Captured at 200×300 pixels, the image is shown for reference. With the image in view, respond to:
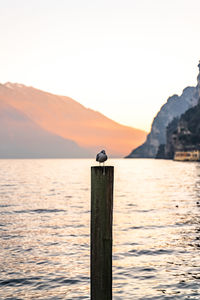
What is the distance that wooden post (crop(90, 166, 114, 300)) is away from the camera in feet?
27.3

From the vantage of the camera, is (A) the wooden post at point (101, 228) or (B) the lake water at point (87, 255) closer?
(A) the wooden post at point (101, 228)

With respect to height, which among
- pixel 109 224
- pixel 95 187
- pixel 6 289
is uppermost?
pixel 95 187

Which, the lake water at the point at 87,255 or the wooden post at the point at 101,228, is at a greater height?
the wooden post at the point at 101,228

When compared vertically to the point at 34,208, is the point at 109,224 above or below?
above

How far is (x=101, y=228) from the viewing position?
847cm

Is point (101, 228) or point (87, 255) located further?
point (87, 255)

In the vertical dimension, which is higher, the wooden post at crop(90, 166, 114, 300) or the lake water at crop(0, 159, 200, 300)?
the wooden post at crop(90, 166, 114, 300)

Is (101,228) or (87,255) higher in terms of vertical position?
(101,228)

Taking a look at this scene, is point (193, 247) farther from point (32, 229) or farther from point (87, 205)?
point (87, 205)

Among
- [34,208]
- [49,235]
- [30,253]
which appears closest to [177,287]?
[30,253]

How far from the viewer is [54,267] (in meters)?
14.7

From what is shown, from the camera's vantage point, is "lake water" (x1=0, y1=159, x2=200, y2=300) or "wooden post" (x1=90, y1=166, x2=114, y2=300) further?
"lake water" (x1=0, y1=159, x2=200, y2=300)

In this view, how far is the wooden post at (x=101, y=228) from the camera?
8.34 m

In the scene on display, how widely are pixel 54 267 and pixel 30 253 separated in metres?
2.54
